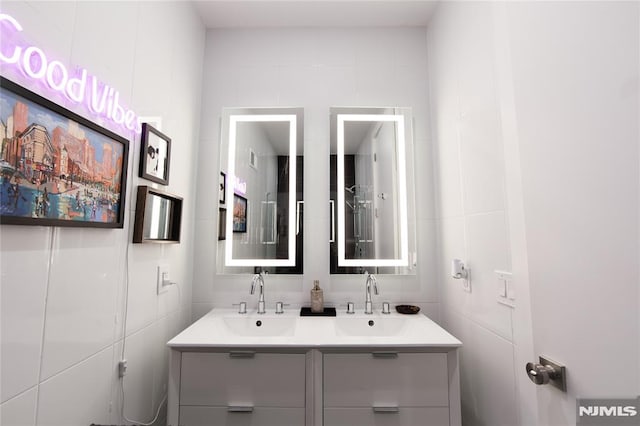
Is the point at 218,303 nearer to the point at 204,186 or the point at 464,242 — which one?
the point at 204,186

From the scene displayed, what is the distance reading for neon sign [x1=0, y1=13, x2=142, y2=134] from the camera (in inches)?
25.5

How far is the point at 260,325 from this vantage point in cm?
144

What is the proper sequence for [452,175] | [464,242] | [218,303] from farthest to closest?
[218,303]
[452,175]
[464,242]

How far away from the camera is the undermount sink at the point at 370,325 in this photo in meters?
1.43

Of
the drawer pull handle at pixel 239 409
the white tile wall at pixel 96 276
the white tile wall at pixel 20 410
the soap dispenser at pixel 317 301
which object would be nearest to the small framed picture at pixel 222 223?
the white tile wall at pixel 96 276

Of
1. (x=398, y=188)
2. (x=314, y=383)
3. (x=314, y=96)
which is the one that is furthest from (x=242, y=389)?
(x=314, y=96)

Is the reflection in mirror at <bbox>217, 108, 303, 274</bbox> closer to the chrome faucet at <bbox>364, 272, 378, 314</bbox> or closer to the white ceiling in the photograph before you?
the chrome faucet at <bbox>364, 272, 378, 314</bbox>

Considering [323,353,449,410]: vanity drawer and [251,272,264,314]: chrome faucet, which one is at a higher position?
[251,272,264,314]: chrome faucet

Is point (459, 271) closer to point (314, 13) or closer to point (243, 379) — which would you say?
point (243, 379)

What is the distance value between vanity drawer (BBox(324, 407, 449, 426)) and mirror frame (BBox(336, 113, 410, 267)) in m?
0.71

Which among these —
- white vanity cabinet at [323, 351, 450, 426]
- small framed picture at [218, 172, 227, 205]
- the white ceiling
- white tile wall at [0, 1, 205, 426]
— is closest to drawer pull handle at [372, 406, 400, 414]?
white vanity cabinet at [323, 351, 450, 426]

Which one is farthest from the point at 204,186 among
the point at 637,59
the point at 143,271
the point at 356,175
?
the point at 637,59

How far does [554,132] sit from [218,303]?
163 centimetres

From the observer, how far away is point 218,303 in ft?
5.18
